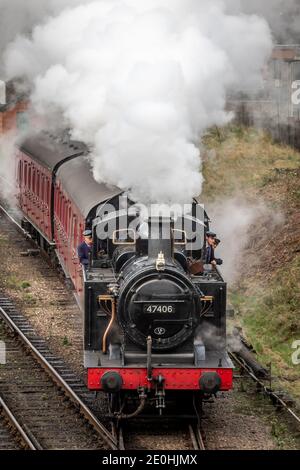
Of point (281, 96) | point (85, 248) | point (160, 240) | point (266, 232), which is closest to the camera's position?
point (160, 240)

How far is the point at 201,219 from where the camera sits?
9672mm

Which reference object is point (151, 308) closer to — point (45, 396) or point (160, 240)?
point (160, 240)

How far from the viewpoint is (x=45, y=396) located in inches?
403

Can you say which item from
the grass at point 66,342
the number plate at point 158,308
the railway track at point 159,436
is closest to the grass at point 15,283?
the grass at point 66,342

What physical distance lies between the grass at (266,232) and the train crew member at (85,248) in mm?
2826

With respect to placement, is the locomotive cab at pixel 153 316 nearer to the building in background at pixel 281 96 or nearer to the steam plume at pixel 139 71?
the steam plume at pixel 139 71

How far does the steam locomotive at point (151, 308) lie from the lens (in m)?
8.61

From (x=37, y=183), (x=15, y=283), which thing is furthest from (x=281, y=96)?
(x=15, y=283)

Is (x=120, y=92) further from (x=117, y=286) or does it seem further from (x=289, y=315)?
(x=289, y=315)

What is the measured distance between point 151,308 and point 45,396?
2.38 meters

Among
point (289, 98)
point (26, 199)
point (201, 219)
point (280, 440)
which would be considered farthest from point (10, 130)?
point (280, 440)

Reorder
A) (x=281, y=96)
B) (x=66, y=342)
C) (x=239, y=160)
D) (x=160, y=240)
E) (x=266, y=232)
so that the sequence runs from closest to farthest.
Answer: (x=160, y=240) < (x=66, y=342) < (x=266, y=232) < (x=239, y=160) < (x=281, y=96)

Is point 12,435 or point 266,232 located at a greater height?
point 266,232

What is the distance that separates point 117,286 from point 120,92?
279 centimetres
